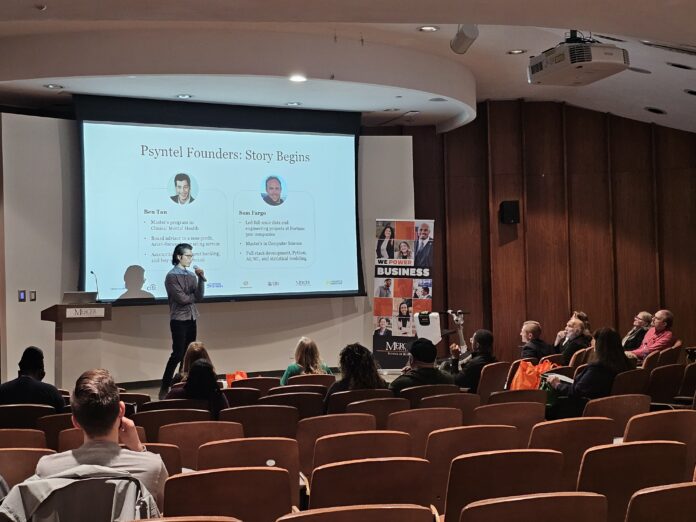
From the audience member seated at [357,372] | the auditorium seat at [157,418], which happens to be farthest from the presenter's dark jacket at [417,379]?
the auditorium seat at [157,418]

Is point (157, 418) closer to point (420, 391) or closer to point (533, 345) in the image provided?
point (420, 391)

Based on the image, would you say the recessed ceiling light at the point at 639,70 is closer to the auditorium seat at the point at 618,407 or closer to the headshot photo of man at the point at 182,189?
the headshot photo of man at the point at 182,189

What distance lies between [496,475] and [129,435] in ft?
4.45

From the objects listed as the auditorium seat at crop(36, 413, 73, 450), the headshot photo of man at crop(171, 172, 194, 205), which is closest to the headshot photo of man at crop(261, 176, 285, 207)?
the headshot photo of man at crop(171, 172, 194, 205)

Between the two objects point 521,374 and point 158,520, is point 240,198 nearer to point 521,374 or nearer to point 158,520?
point 521,374

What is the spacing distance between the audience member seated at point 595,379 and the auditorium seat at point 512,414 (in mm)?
1278

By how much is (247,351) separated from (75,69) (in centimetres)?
415

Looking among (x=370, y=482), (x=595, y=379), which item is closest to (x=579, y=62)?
(x=595, y=379)

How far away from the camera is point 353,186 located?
11039mm

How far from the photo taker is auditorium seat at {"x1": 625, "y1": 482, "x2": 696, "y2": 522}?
96.2 inches

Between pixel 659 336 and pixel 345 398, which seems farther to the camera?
pixel 659 336

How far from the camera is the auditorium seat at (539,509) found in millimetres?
2322

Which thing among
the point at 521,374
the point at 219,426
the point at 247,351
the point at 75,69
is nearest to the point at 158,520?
the point at 219,426

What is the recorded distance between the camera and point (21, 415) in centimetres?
491
